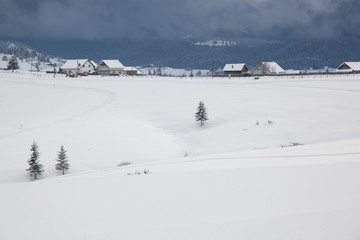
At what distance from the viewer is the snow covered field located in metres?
5.12

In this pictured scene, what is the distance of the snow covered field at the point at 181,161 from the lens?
16.8ft

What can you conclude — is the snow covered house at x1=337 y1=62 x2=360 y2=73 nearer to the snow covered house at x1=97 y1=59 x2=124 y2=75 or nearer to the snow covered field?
the snow covered field

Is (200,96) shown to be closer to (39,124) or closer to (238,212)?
(39,124)

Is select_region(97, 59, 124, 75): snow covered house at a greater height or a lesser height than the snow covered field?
greater

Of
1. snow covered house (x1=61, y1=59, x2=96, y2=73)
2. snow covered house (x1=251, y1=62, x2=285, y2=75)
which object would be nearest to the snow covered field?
snow covered house (x1=251, y1=62, x2=285, y2=75)

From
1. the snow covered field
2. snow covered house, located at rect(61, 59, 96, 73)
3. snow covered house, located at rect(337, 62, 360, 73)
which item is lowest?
the snow covered field

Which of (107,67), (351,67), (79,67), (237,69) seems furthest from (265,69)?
(79,67)

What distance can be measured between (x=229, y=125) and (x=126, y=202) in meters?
37.9

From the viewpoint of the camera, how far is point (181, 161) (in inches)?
573

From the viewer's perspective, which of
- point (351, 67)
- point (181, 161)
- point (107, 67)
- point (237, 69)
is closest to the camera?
point (181, 161)

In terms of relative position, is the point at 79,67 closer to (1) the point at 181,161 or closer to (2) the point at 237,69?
(2) the point at 237,69

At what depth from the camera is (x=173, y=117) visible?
167ft

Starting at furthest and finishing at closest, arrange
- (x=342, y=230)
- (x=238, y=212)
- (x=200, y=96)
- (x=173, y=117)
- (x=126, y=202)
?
(x=200, y=96) < (x=173, y=117) < (x=126, y=202) < (x=238, y=212) < (x=342, y=230)

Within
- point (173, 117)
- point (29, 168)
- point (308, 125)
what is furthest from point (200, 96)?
point (29, 168)
